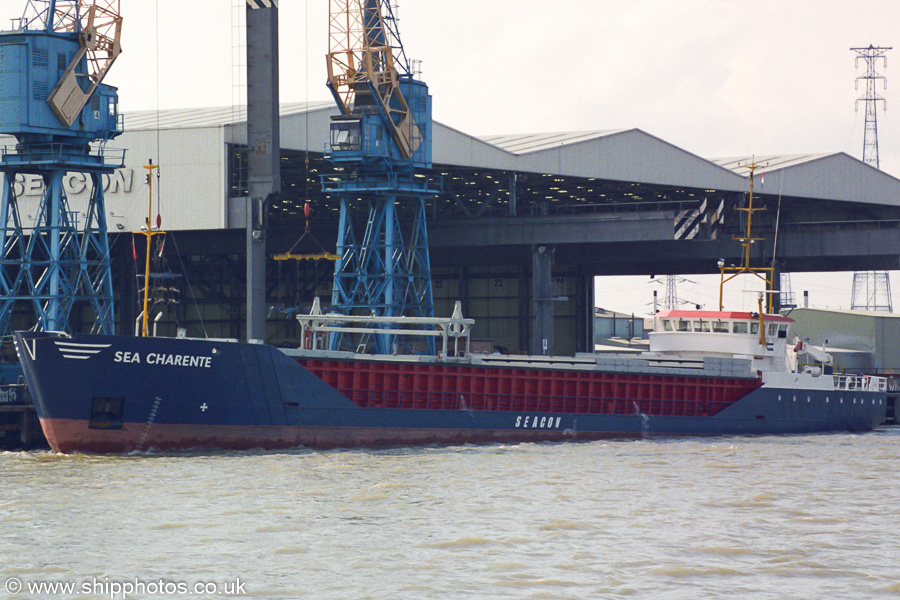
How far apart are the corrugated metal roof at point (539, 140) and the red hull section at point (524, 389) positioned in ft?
74.7

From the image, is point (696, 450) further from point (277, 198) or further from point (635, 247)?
point (277, 198)

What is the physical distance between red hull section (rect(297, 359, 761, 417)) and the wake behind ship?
0.05 meters

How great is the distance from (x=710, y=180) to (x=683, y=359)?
23.6 m

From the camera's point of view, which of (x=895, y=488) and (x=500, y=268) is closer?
(x=895, y=488)

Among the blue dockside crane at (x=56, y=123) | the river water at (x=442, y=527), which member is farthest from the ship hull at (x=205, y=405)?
the blue dockside crane at (x=56, y=123)

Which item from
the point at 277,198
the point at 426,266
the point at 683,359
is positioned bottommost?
the point at 683,359

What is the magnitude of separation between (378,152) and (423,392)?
1889 cm

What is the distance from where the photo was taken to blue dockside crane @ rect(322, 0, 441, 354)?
189 feet

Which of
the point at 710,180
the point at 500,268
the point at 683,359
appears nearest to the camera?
the point at 683,359

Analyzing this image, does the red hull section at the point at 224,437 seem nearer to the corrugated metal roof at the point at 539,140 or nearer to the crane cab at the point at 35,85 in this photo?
the crane cab at the point at 35,85

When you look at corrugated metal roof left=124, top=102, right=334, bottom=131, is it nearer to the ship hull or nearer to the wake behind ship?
the wake behind ship

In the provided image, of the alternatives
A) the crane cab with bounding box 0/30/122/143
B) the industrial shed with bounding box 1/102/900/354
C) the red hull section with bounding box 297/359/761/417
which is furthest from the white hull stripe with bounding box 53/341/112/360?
the industrial shed with bounding box 1/102/900/354

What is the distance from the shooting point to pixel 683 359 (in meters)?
50.3

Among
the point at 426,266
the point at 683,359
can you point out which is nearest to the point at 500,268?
the point at 426,266
